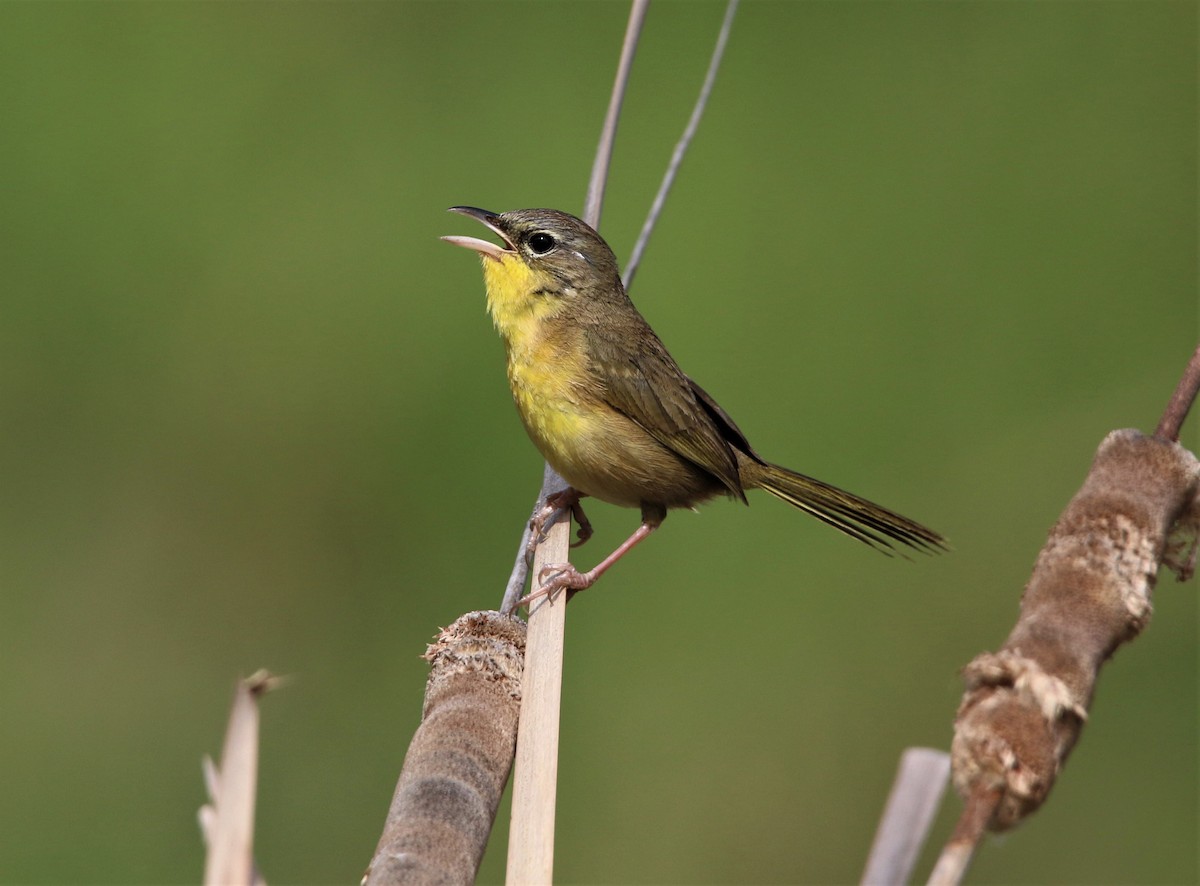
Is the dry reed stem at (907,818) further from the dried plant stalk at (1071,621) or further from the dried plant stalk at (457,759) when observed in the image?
the dried plant stalk at (457,759)

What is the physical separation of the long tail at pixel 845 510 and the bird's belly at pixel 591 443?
311mm

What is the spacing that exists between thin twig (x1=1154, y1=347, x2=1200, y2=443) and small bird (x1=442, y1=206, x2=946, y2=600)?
160cm

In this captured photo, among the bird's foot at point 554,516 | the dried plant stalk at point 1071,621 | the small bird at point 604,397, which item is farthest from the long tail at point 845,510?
the dried plant stalk at point 1071,621

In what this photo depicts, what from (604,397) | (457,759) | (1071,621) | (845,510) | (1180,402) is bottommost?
(457,759)

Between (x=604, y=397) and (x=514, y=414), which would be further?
(x=514, y=414)

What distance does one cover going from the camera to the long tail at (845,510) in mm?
4227

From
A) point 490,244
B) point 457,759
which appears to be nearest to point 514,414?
point 490,244

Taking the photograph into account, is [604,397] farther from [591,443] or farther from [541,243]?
[541,243]

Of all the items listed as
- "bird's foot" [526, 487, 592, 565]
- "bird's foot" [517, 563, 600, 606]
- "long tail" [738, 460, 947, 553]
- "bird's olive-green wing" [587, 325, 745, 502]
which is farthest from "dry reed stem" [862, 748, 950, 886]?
"bird's olive-green wing" [587, 325, 745, 502]

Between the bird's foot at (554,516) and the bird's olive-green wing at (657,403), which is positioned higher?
the bird's olive-green wing at (657,403)

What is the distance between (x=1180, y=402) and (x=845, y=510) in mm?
1876

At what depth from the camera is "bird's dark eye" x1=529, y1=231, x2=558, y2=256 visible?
436 centimetres

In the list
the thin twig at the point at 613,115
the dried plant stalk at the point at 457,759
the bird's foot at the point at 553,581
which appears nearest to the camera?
the dried plant stalk at the point at 457,759

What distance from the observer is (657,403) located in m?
4.37
